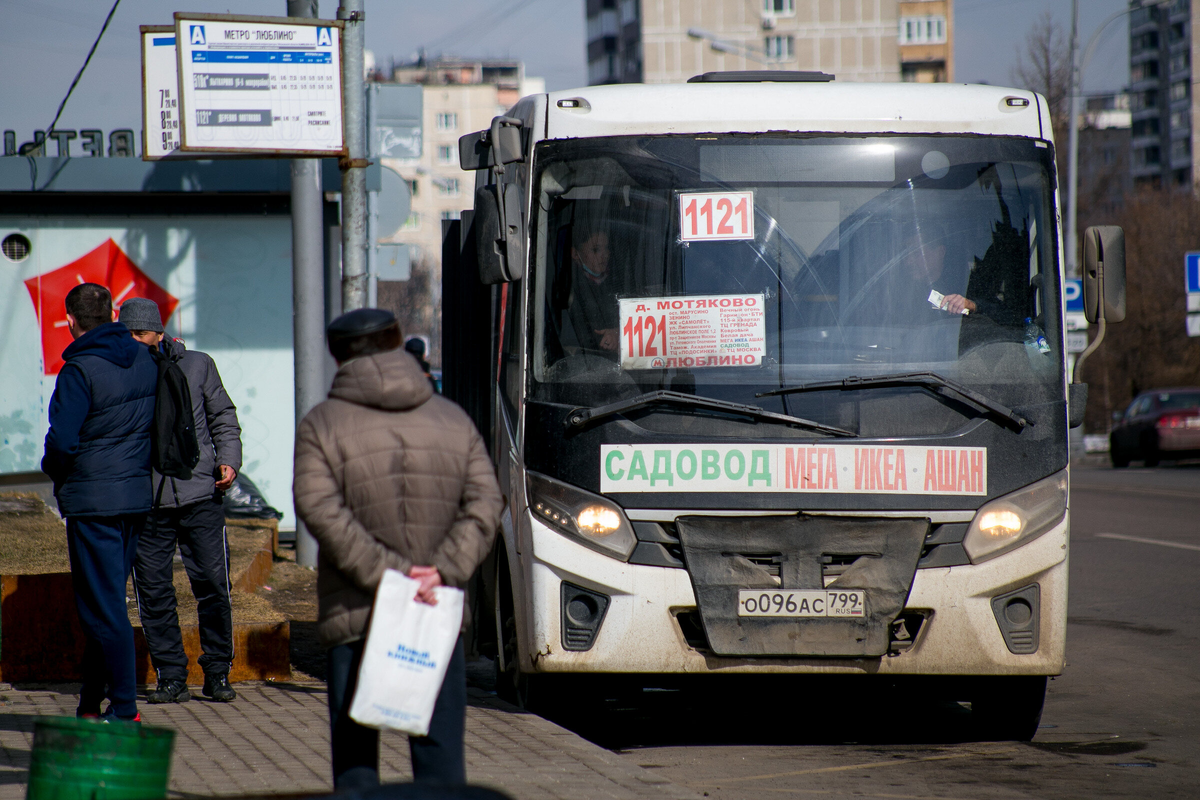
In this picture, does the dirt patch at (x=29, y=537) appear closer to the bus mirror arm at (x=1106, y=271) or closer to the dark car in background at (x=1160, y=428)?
the bus mirror arm at (x=1106, y=271)

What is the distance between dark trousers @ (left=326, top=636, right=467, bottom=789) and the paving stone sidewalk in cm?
→ 58

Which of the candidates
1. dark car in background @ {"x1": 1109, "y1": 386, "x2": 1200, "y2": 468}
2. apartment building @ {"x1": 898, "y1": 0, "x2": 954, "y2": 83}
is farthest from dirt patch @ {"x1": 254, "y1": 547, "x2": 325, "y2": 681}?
apartment building @ {"x1": 898, "y1": 0, "x2": 954, "y2": 83}

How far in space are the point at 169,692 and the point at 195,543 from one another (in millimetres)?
667

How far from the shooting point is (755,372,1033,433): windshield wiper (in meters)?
5.91

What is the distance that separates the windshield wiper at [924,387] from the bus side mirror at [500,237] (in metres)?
1.18

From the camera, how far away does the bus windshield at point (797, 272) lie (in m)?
6.02

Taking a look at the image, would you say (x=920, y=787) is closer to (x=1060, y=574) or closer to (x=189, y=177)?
(x=1060, y=574)

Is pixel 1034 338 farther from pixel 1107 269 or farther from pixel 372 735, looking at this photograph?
pixel 372 735

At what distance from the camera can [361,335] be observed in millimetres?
3840

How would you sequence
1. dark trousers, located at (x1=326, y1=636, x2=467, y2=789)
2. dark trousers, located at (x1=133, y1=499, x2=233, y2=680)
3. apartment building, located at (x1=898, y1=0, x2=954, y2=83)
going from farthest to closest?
apartment building, located at (x1=898, y1=0, x2=954, y2=83), dark trousers, located at (x1=133, y1=499, x2=233, y2=680), dark trousers, located at (x1=326, y1=636, x2=467, y2=789)

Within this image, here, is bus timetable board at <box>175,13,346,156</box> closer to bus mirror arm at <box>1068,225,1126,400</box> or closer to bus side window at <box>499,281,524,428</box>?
bus side window at <box>499,281,524,428</box>

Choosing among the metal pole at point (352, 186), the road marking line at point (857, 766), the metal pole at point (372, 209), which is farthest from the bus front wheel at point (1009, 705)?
the metal pole at point (372, 209)

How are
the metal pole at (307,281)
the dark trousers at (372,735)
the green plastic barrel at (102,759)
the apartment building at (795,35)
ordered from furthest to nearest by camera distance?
1. the apartment building at (795,35)
2. the metal pole at (307,281)
3. the dark trousers at (372,735)
4. the green plastic barrel at (102,759)

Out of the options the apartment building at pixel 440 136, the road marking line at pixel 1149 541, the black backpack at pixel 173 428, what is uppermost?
the apartment building at pixel 440 136
